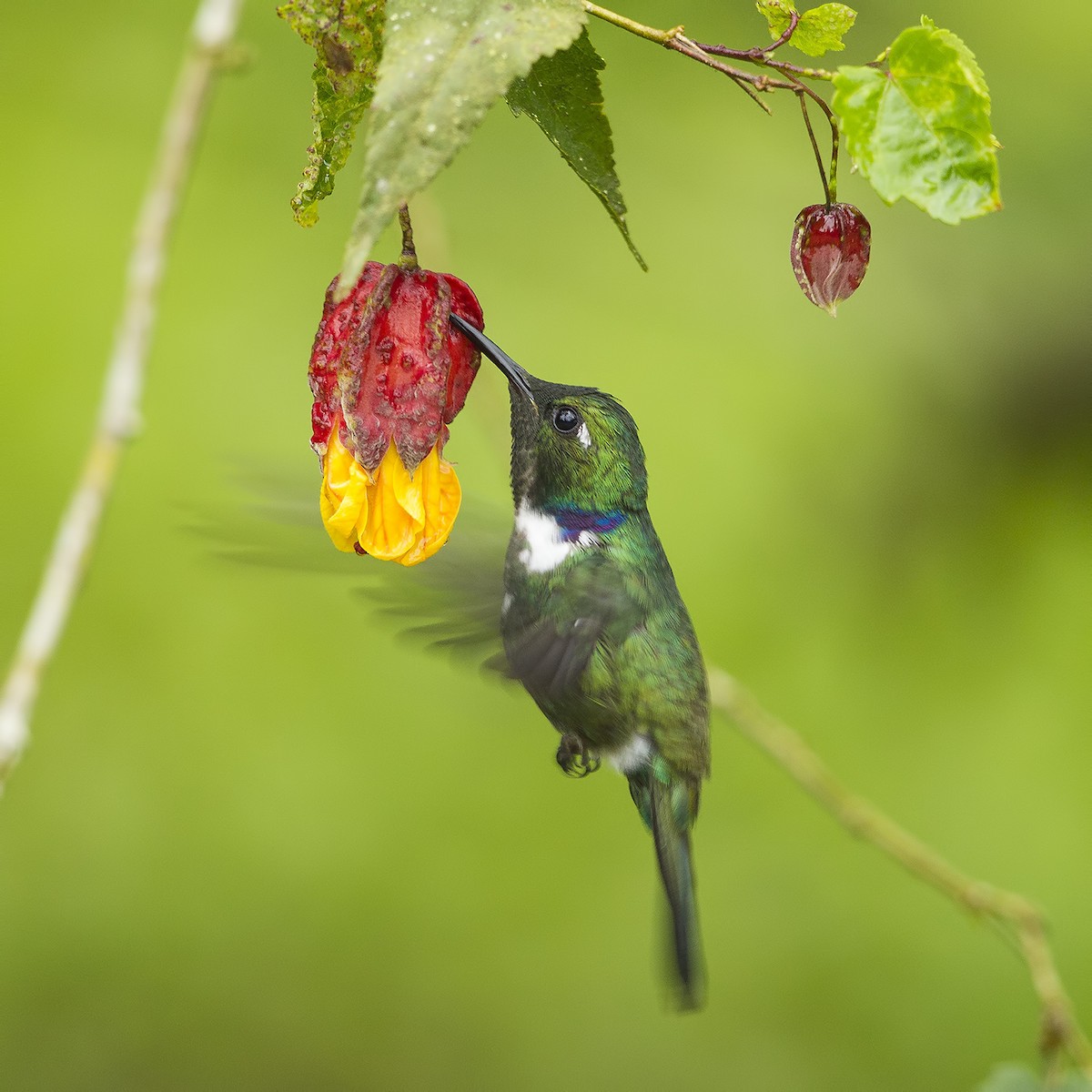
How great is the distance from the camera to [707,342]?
3.23 metres

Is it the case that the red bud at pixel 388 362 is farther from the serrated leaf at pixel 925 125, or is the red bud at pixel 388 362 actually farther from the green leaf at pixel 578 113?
the serrated leaf at pixel 925 125

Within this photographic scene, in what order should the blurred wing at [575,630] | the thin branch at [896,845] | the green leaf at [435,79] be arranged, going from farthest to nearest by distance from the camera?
1. the thin branch at [896,845]
2. the blurred wing at [575,630]
3. the green leaf at [435,79]

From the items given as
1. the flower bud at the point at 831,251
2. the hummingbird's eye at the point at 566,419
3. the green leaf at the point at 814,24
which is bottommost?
the hummingbird's eye at the point at 566,419

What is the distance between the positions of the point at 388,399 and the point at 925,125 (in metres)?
0.49

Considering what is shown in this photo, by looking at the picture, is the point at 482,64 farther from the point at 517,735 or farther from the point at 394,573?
the point at 517,735

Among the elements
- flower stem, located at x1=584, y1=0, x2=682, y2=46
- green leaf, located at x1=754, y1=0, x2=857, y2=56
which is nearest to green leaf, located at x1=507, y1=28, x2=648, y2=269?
flower stem, located at x1=584, y1=0, x2=682, y2=46

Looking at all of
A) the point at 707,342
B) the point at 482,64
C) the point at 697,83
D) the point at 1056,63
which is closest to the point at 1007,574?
the point at 707,342

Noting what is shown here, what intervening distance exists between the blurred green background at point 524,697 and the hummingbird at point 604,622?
1439 mm

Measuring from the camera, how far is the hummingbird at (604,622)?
4.39 ft

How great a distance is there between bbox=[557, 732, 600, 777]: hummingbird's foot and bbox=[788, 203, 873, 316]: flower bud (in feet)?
1.89

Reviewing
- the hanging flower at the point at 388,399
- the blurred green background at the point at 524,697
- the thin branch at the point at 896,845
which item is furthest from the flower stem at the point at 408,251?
the blurred green background at the point at 524,697

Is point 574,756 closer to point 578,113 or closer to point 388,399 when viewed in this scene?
point 388,399

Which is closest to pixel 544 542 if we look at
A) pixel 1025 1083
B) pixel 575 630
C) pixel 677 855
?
pixel 575 630

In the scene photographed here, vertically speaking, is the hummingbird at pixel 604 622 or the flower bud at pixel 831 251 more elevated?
the flower bud at pixel 831 251
